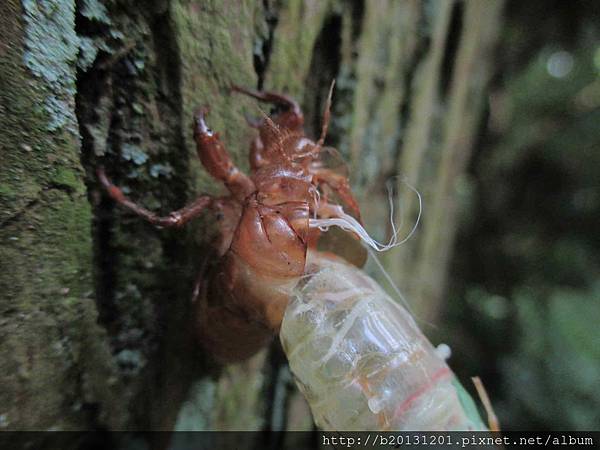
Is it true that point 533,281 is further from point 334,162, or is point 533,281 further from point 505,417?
point 334,162

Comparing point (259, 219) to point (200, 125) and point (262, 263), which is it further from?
point (200, 125)

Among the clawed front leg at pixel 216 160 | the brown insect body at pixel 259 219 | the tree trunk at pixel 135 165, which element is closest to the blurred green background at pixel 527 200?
the tree trunk at pixel 135 165

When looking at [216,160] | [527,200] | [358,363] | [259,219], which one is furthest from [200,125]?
[527,200]

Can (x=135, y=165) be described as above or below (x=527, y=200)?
above

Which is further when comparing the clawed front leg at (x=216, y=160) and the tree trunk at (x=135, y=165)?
the clawed front leg at (x=216, y=160)

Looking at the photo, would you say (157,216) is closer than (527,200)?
Yes

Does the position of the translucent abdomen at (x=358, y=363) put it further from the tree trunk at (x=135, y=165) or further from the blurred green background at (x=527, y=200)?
the blurred green background at (x=527, y=200)
